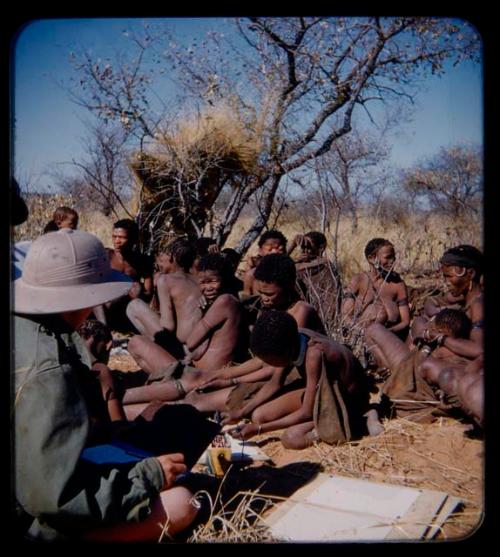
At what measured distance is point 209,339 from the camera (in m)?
5.55

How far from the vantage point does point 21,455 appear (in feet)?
7.78

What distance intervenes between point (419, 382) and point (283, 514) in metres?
1.95

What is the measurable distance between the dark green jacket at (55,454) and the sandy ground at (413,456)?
172 cm

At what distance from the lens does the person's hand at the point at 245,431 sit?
4504mm

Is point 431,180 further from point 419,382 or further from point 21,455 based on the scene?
point 21,455

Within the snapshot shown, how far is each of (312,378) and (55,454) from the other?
7.33 ft

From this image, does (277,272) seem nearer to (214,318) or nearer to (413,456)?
(214,318)

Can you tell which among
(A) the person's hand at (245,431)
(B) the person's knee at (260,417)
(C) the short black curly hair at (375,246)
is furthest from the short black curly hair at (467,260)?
(A) the person's hand at (245,431)

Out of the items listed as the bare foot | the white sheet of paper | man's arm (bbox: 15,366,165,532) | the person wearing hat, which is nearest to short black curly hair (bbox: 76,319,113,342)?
the person wearing hat

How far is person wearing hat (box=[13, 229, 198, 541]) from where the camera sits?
2.36m

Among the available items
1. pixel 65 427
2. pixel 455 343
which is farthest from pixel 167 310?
pixel 65 427

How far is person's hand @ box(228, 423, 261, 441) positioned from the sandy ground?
6cm

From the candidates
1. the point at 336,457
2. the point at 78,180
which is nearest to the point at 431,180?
the point at 78,180

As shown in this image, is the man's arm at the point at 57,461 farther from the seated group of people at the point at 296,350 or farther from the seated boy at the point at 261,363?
the seated boy at the point at 261,363
